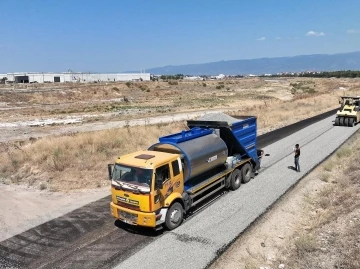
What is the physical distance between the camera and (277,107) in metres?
46.8

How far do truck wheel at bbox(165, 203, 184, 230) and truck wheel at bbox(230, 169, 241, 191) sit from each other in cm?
399

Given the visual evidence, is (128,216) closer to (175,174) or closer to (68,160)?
(175,174)

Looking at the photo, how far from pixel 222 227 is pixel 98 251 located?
4.19 metres

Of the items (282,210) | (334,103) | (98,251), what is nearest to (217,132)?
(282,210)

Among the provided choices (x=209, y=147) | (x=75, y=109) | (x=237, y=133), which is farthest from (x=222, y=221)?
(x=75, y=109)

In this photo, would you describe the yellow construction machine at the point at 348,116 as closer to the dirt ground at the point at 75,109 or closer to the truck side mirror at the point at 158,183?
the dirt ground at the point at 75,109

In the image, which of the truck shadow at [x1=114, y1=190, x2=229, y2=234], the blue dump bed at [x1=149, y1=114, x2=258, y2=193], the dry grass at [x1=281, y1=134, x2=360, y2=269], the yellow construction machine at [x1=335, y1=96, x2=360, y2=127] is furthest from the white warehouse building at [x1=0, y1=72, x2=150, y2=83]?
the dry grass at [x1=281, y1=134, x2=360, y2=269]

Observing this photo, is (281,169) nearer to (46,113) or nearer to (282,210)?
(282,210)

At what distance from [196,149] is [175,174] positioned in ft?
5.37

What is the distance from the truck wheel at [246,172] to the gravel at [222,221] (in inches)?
10.4

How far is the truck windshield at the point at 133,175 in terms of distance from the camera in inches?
418

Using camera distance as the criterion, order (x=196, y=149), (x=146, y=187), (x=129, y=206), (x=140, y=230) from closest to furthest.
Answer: (x=146, y=187)
(x=129, y=206)
(x=140, y=230)
(x=196, y=149)

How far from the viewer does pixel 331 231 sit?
10555 millimetres

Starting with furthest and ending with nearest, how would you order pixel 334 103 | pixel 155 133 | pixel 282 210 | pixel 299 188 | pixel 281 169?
1. pixel 334 103
2. pixel 155 133
3. pixel 281 169
4. pixel 299 188
5. pixel 282 210
